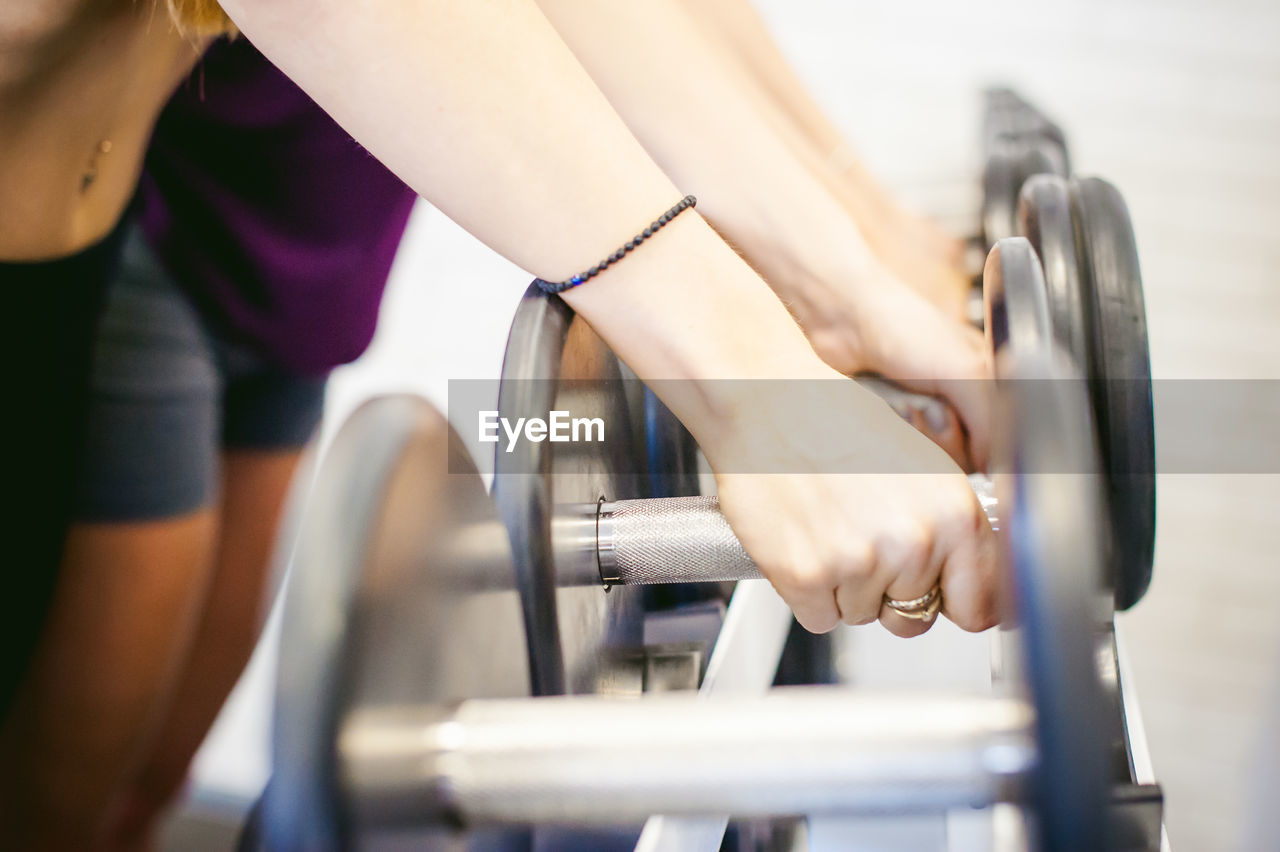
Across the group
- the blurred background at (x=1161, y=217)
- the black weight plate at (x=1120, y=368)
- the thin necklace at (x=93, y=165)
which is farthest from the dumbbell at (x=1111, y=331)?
the blurred background at (x=1161, y=217)

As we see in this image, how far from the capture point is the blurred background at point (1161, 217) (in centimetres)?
117

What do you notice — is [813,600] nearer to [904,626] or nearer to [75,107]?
[904,626]

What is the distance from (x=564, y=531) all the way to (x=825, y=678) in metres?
0.53

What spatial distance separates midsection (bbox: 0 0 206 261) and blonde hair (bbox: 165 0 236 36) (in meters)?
0.03

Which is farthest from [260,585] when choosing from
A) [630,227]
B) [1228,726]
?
[1228,726]

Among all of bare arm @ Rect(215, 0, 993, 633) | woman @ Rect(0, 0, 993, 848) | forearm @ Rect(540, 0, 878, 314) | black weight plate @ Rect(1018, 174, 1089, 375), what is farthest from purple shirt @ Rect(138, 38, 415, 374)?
black weight plate @ Rect(1018, 174, 1089, 375)

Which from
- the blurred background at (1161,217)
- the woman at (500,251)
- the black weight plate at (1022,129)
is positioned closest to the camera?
the woman at (500,251)

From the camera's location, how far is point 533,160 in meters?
0.35

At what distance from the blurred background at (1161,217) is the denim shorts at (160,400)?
47 centimetres

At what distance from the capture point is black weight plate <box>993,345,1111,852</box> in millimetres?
238

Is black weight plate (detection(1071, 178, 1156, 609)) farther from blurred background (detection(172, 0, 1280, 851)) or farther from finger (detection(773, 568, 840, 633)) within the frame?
blurred background (detection(172, 0, 1280, 851))

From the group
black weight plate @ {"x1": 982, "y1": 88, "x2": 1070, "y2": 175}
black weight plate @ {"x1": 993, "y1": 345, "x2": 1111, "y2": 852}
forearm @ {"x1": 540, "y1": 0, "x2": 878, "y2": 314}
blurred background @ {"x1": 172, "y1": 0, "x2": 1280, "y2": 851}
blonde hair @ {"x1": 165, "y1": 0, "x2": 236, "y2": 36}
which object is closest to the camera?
black weight plate @ {"x1": 993, "y1": 345, "x2": 1111, "y2": 852}

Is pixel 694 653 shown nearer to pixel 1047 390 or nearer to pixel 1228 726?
pixel 1047 390

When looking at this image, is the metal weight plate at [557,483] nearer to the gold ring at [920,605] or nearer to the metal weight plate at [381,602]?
the metal weight plate at [381,602]
